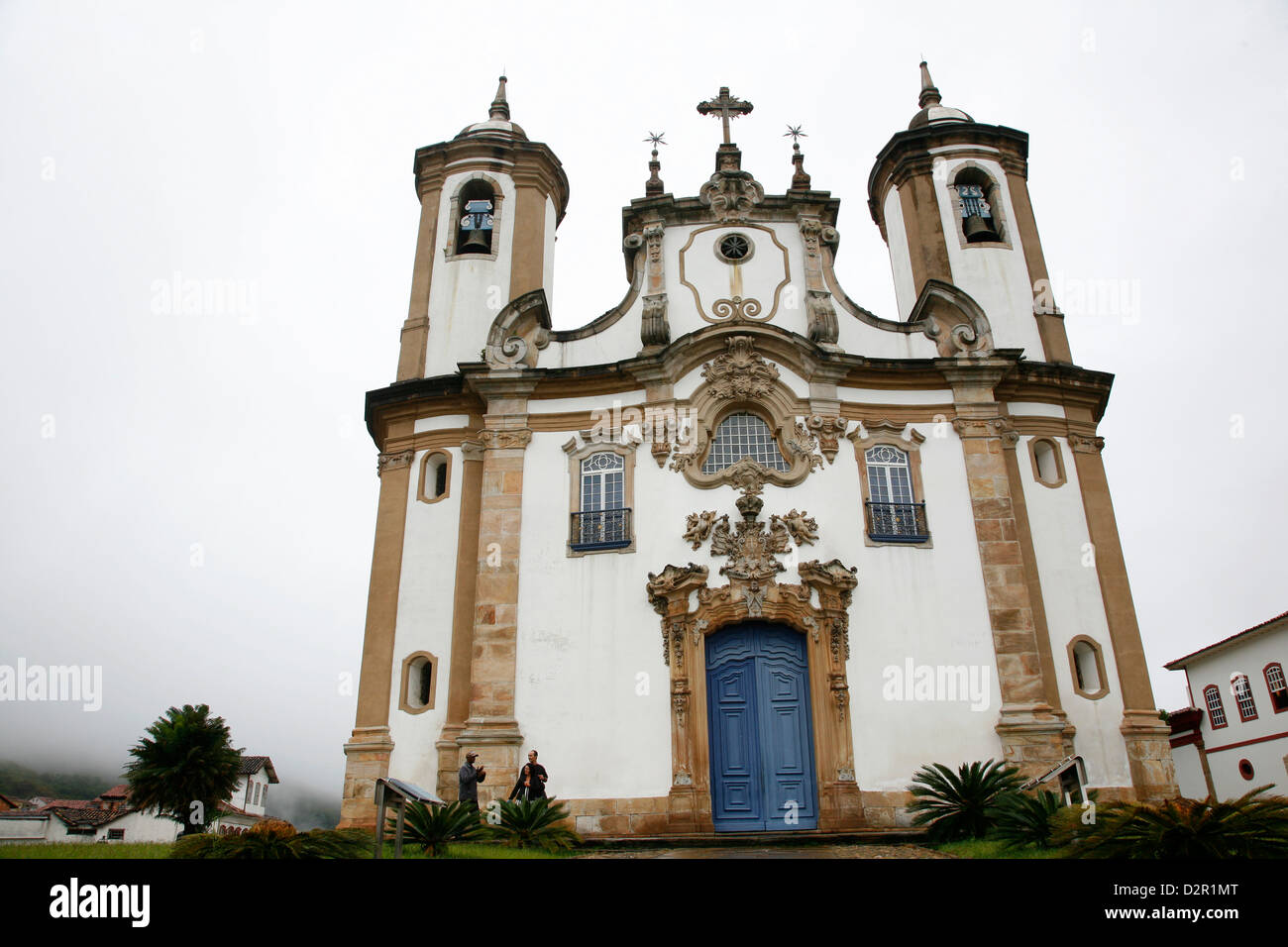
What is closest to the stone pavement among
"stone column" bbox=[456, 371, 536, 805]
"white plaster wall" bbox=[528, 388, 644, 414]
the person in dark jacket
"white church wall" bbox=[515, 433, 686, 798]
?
the person in dark jacket

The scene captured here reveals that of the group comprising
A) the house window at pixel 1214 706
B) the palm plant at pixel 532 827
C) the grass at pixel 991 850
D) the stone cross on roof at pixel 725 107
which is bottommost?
the grass at pixel 991 850

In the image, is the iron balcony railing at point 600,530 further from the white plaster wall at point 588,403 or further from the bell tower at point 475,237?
the bell tower at point 475,237

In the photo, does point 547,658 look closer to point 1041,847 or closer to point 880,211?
point 1041,847

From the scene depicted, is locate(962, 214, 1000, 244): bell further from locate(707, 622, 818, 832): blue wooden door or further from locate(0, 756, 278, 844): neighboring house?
locate(0, 756, 278, 844): neighboring house

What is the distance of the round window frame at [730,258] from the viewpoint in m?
16.2

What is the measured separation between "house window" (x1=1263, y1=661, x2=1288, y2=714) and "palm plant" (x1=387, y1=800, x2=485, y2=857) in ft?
82.5

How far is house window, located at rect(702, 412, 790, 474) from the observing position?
1435 cm

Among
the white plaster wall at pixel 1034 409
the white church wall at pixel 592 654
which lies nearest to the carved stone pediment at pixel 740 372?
the white church wall at pixel 592 654

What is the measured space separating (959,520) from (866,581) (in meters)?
1.86

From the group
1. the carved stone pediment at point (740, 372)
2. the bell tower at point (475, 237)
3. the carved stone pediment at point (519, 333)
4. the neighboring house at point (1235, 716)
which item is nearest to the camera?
the carved stone pediment at point (740, 372)

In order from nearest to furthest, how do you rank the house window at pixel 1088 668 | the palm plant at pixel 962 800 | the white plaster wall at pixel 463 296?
the palm plant at pixel 962 800 → the house window at pixel 1088 668 → the white plaster wall at pixel 463 296

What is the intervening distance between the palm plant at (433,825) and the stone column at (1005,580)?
23.9 feet

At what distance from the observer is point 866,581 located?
13445 mm
